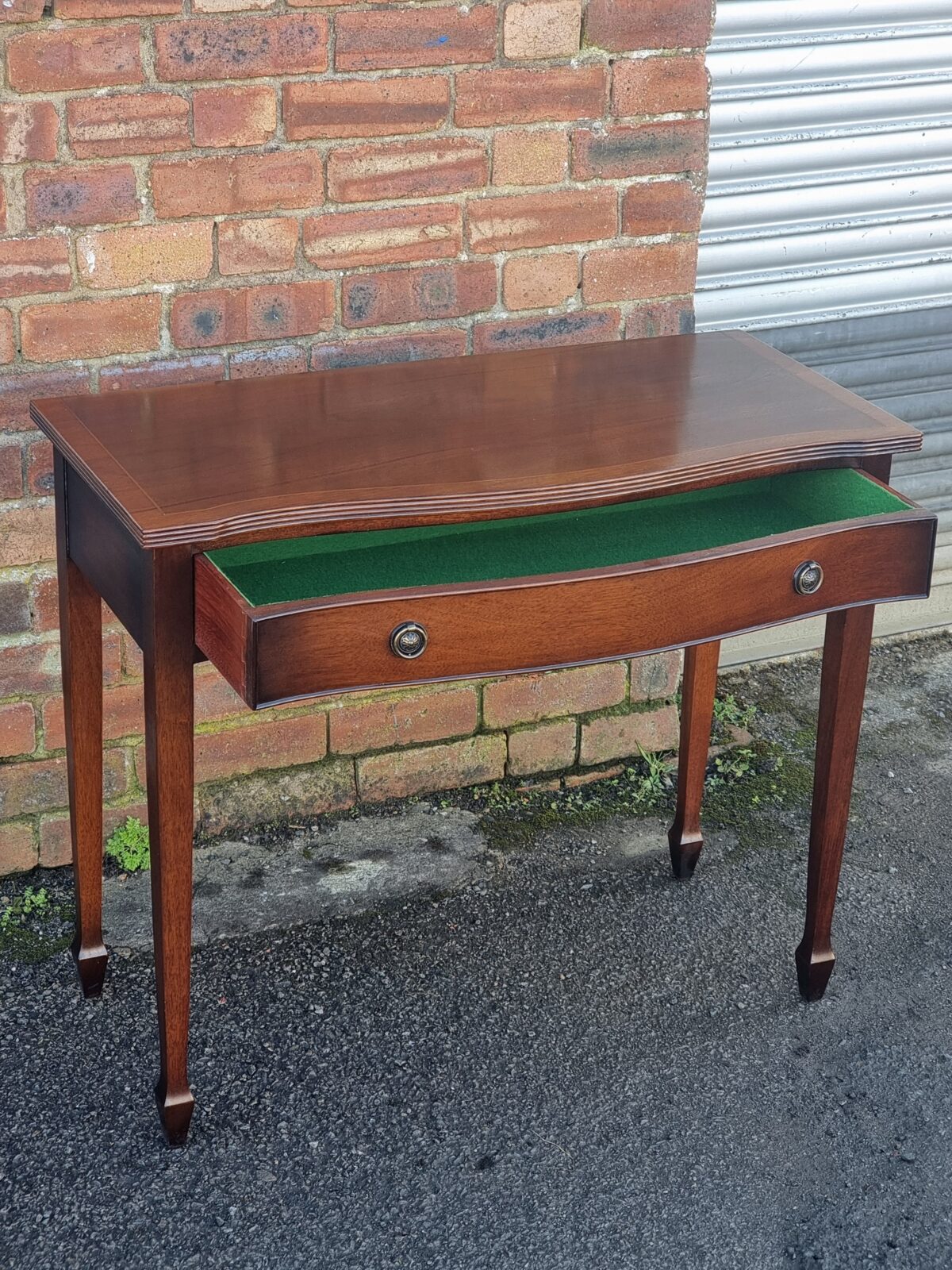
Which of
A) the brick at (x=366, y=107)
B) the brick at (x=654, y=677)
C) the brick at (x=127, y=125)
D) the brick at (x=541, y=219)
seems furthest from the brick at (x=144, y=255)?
the brick at (x=654, y=677)

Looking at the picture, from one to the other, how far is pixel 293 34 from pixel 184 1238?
174 cm

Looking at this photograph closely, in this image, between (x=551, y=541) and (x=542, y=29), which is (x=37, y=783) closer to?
(x=551, y=541)

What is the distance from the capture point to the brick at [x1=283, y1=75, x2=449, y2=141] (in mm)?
2418

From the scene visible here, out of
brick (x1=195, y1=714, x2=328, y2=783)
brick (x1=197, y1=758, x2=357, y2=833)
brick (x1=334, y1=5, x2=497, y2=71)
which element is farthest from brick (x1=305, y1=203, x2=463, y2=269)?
brick (x1=197, y1=758, x2=357, y2=833)

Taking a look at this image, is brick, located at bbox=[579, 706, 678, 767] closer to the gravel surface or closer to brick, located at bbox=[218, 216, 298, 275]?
the gravel surface

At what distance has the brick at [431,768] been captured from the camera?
2.94 meters

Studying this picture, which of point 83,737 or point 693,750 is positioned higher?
point 83,737

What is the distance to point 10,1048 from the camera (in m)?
2.36

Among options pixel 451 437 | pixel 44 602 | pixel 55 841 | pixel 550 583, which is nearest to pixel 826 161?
Answer: pixel 451 437

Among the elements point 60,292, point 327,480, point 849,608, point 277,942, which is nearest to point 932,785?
point 849,608

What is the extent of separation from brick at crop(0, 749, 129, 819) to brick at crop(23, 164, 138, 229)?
91 centimetres

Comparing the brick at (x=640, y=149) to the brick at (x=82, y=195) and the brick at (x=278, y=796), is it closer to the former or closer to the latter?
the brick at (x=82, y=195)

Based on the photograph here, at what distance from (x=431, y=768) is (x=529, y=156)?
1136mm

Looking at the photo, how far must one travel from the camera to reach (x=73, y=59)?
7.39 feet
